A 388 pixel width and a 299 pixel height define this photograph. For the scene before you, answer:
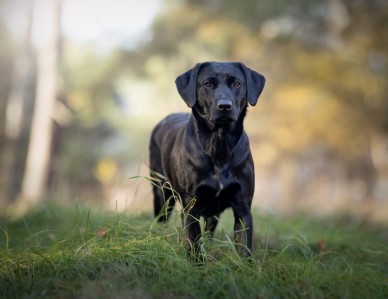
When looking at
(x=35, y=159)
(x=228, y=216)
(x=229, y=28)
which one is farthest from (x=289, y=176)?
(x=228, y=216)

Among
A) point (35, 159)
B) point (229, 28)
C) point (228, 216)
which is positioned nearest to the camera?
point (228, 216)

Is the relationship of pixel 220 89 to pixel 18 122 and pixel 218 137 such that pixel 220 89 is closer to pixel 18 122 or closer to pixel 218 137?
pixel 218 137

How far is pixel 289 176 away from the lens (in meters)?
19.0

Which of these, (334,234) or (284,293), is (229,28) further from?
(284,293)

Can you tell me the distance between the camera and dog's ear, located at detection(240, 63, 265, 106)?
14.4ft

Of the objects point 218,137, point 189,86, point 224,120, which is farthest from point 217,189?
point 189,86

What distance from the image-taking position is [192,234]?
4.26 meters

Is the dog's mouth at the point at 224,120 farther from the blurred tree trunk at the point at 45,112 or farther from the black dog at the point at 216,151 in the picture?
the blurred tree trunk at the point at 45,112

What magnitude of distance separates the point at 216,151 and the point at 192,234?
707mm

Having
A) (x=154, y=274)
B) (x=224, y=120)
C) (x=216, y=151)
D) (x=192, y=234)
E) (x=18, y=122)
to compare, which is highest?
(x=224, y=120)

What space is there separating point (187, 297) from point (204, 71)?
1.97m

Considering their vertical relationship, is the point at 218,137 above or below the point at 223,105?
below

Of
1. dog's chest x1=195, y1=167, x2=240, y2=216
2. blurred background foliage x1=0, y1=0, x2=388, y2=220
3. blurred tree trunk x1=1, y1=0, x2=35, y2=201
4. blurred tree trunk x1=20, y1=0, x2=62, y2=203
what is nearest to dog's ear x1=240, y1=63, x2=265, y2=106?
dog's chest x1=195, y1=167, x2=240, y2=216

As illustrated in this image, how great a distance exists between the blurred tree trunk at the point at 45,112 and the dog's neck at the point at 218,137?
34.3 feet
